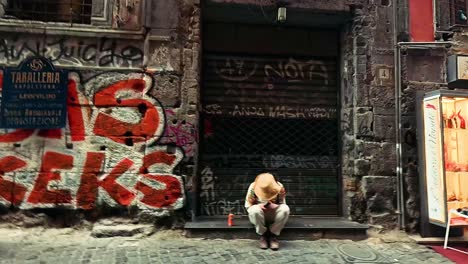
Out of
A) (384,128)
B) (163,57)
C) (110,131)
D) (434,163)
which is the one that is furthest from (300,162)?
(110,131)

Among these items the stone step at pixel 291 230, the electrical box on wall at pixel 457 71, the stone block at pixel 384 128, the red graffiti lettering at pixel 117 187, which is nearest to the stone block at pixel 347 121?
the stone block at pixel 384 128

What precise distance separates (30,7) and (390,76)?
565 cm

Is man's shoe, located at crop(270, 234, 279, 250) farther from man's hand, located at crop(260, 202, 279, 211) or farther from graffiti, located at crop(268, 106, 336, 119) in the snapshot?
graffiti, located at crop(268, 106, 336, 119)

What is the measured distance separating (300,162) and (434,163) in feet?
6.55

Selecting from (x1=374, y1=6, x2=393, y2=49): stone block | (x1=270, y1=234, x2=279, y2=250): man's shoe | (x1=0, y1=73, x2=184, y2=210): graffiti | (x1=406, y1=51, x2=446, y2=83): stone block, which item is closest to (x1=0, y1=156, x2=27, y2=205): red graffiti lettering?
(x1=0, y1=73, x2=184, y2=210): graffiti

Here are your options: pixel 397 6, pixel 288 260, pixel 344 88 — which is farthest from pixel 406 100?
pixel 288 260

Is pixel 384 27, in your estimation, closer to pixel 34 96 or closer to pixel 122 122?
pixel 122 122

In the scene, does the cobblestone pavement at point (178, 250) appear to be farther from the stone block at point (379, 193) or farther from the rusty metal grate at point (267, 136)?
the rusty metal grate at point (267, 136)

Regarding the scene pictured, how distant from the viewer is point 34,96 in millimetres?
6098

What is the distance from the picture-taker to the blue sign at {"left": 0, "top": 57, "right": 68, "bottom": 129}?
604cm

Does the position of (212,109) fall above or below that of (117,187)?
above

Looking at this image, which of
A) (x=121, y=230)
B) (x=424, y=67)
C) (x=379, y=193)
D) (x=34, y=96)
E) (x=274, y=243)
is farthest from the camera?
(x=424, y=67)

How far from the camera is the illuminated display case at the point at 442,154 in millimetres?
6129

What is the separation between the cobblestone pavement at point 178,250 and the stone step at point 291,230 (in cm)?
10
